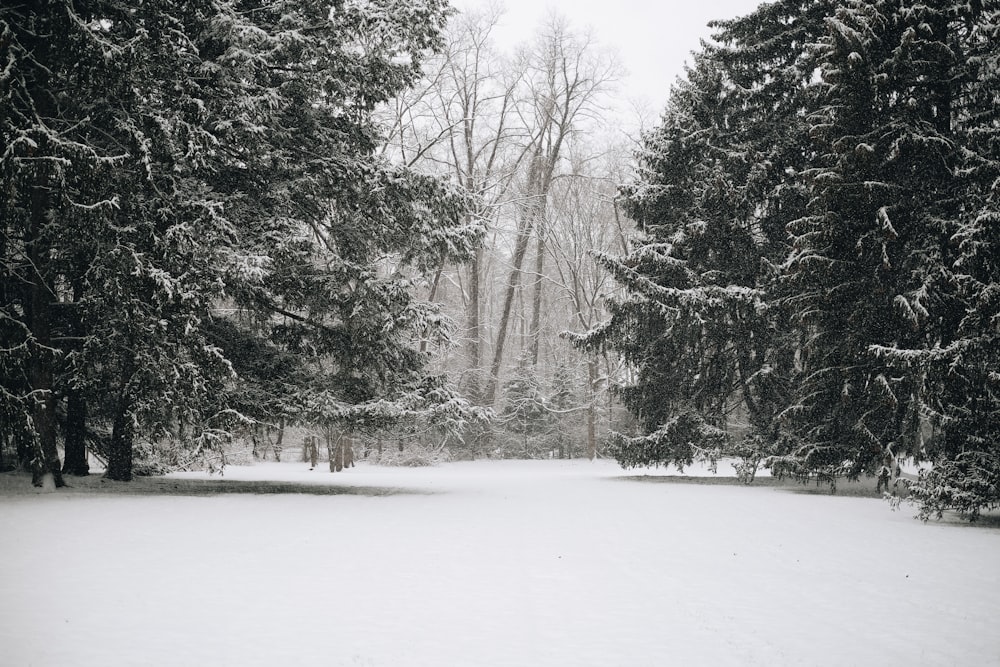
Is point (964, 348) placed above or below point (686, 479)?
above

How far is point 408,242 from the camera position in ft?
56.7

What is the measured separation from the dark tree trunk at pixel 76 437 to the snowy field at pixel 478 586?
8.73 ft

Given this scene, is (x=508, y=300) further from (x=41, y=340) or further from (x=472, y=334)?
(x=41, y=340)

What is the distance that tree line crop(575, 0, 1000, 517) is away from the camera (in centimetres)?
1362

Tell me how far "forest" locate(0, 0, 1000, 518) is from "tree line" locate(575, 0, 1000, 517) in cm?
7

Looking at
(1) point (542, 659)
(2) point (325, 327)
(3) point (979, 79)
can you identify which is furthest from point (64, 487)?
(3) point (979, 79)

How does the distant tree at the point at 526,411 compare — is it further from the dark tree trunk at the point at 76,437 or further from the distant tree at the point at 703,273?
the dark tree trunk at the point at 76,437

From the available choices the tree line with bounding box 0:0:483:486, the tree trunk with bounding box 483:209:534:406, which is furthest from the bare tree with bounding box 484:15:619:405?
the tree line with bounding box 0:0:483:486

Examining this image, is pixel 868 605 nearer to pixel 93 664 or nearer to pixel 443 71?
pixel 93 664

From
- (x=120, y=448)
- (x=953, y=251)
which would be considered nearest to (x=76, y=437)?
(x=120, y=448)

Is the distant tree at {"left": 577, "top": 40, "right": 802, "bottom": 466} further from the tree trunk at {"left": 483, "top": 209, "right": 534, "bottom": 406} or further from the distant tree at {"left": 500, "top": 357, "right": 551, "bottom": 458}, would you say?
the distant tree at {"left": 500, "top": 357, "right": 551, "bottom": 458}

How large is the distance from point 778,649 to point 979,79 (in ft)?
50.0

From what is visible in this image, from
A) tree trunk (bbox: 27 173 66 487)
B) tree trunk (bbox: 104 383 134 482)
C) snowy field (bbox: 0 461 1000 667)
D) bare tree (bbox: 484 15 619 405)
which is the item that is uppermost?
bare tree (bbox: 484 15 619 405)

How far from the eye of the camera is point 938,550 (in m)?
9.91
